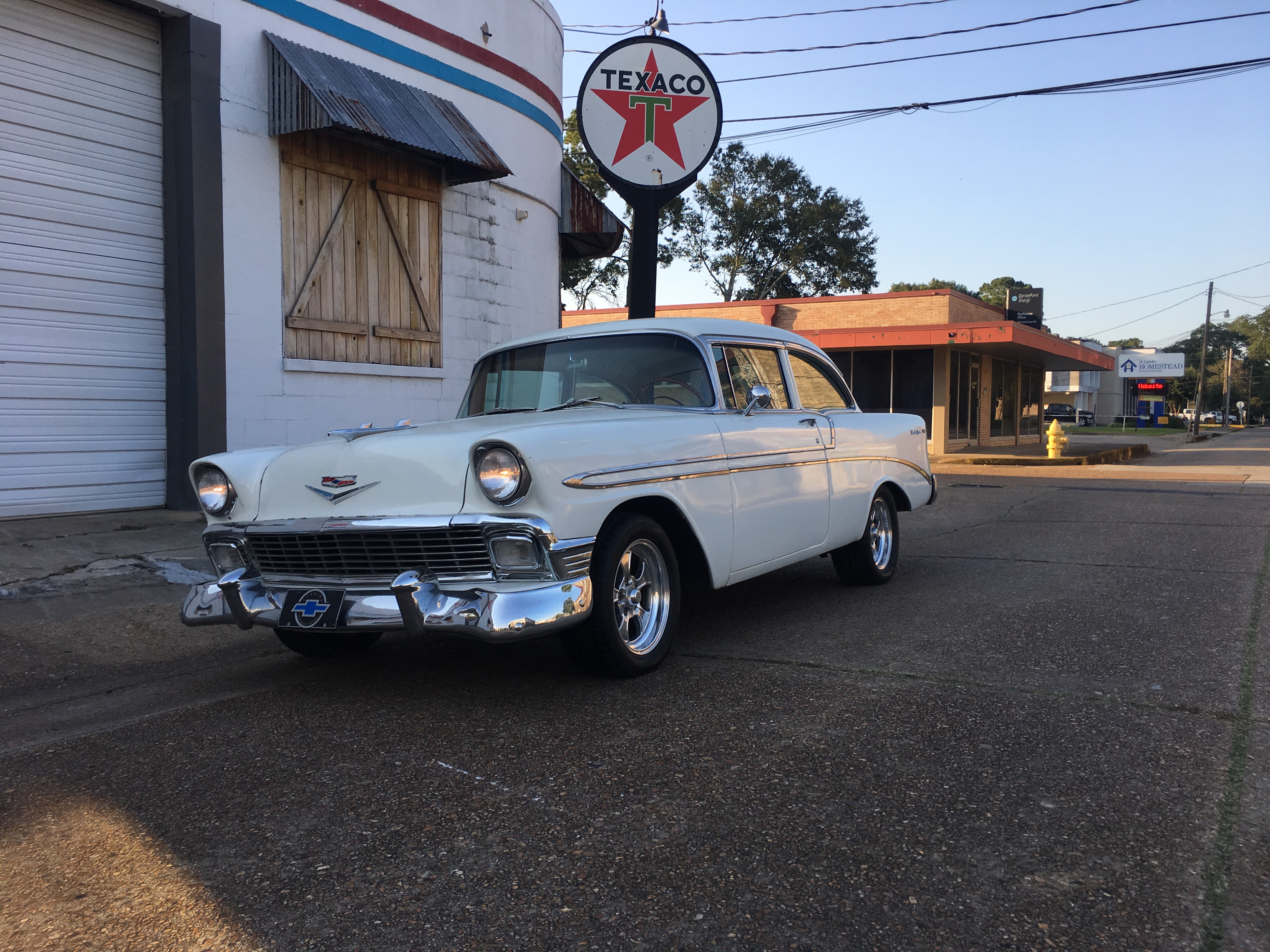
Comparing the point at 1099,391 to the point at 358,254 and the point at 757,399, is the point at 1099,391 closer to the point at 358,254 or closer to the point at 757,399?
the point at 358,254

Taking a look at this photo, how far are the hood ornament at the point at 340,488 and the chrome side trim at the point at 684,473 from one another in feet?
2.60

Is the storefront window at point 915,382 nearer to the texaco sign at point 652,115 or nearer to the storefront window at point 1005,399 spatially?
the storefront window at point 1005,399

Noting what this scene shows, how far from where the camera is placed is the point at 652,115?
333 inches

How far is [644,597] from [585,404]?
1.07 metres

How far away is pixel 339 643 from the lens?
4.76 m

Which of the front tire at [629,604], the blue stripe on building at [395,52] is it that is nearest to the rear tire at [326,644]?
the front tire at [629,604]

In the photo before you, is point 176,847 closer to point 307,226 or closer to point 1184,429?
point 307,226

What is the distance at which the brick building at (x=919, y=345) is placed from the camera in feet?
72.2

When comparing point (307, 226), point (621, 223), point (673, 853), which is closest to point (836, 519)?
point (673, 853)

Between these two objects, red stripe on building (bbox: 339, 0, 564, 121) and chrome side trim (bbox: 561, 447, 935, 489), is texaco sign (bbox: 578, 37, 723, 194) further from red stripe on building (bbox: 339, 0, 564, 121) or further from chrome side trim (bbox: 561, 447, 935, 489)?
chrome side trim (bbox: 561, 447, 935, 489)

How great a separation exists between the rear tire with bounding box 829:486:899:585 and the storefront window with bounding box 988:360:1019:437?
22.1m

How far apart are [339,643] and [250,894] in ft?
7.80

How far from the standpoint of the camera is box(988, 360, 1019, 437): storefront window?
2759cm

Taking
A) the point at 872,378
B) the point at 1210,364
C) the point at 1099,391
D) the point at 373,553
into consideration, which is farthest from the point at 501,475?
the point at 1210,364
